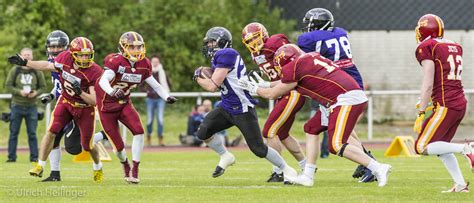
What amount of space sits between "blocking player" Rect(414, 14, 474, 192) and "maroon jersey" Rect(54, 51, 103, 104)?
3.79 m

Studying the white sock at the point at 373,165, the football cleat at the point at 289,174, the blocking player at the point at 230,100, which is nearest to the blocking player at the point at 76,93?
the blocking player at the point at 230,100

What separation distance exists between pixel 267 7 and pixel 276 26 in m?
1.12

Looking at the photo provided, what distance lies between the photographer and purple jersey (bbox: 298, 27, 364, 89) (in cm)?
1201

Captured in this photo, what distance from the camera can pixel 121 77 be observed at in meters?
12.0

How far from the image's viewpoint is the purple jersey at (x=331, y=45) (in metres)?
12.0

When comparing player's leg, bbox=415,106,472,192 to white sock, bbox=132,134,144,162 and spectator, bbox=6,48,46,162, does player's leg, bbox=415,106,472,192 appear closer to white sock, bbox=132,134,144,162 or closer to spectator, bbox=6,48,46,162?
white sock, bbox=132,134,144,162

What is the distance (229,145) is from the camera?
21.0 metres

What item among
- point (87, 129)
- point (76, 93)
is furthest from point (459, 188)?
point (76, 93)

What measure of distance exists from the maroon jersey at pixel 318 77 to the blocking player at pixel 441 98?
782 mm

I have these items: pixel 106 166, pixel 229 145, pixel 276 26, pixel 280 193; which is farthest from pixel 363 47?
pixel 280 193

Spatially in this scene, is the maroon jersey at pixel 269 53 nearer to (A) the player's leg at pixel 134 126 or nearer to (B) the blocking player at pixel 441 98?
(A) the player's leg at pixel 134 126

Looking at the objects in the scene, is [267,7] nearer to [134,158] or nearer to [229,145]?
[229,145]

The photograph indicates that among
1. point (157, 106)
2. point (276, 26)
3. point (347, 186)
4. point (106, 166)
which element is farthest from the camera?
point (276, 26)

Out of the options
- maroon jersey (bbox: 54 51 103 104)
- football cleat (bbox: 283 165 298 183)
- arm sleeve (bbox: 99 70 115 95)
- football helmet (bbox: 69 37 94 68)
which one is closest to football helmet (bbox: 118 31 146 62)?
arm sleeve (bbox: 99 70 115 95)
